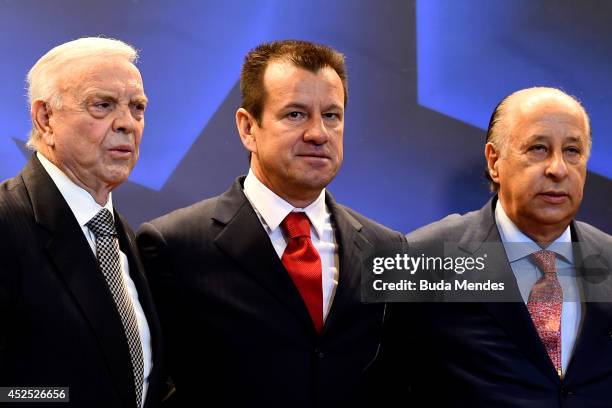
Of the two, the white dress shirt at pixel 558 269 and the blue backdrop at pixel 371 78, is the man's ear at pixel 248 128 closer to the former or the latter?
the blue backdrop at pixel 371 78

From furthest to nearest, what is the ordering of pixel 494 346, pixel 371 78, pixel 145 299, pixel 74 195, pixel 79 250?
pixel 371 78, pixel 494 346, pixel 145 299, pixel 74 195, pixel 79 250

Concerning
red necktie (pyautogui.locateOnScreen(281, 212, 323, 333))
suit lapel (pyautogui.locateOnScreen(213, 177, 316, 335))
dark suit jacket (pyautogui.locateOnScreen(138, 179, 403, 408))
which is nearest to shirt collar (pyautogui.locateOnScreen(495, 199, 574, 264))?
dark suit jacket (pyautogui.locateOnScreen(138, 179, 403, 408))

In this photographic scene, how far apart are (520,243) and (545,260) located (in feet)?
0.31

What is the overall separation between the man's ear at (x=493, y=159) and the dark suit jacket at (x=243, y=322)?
25.9 inches

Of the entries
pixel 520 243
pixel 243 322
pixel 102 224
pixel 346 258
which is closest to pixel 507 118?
pixel 520 243

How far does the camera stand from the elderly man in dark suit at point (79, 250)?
2.01 metres

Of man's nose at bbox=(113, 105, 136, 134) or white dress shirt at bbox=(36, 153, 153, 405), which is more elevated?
man's nose at bbox=(113, 105, 136, 134)

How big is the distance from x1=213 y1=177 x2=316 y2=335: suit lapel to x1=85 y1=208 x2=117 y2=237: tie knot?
1.11 ft

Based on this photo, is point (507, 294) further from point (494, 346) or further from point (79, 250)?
point (79, 250)

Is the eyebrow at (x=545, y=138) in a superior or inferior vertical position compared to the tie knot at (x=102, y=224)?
superior

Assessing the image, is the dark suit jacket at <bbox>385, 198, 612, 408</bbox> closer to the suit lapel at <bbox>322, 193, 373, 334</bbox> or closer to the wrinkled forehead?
the suit lapel at <bbox>322, 193, 373, 334</bbox>

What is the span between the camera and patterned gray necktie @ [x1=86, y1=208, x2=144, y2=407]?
2.21 metres

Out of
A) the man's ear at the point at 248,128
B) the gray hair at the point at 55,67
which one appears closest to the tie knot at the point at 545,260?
the man's ear at the point at 248,128

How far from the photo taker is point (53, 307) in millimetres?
2029
